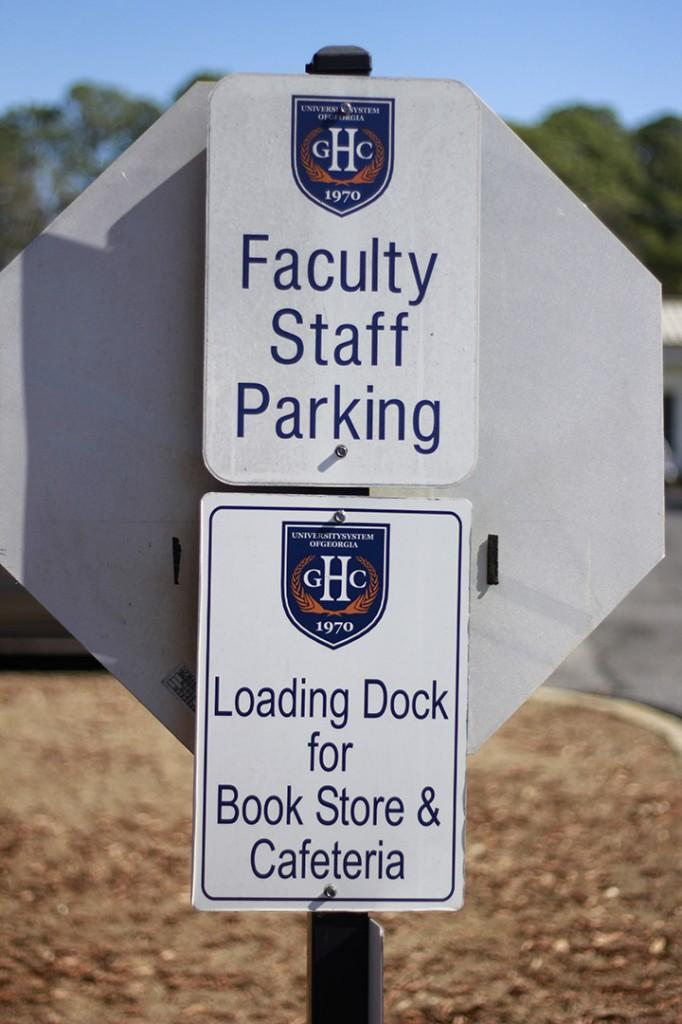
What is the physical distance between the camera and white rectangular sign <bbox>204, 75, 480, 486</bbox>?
1897 mm

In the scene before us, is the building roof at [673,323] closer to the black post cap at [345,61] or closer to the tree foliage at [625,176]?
the tree foliage at [625,176]

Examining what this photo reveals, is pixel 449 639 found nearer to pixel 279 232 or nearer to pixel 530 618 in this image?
pixel 530 618

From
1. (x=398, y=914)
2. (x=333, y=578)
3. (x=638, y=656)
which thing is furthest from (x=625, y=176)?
(x=333, y=578)

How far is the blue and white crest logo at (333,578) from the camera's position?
189 cm

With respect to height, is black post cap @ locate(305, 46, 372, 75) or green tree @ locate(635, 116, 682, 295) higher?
green tree @ locate(635, 116, 682, 295)

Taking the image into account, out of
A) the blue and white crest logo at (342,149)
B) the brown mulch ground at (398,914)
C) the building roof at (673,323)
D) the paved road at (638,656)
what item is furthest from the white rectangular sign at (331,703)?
the building roof at (673,323)

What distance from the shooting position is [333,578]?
1.90 m

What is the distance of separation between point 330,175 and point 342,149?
43 mm

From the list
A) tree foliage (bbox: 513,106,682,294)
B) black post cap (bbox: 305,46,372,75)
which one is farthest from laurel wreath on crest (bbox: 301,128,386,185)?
tree foliage (bbox: 513,106,682,294)

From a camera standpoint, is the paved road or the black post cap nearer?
the black post cap

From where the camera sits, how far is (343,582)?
75.0 inches

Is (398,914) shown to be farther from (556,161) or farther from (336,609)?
(556,161)

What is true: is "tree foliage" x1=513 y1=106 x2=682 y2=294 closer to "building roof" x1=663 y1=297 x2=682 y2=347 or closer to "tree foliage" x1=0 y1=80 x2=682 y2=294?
"tree foliage" x1=0 y1=80 x2=682 y2=294

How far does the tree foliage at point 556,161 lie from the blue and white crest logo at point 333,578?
171 feet
